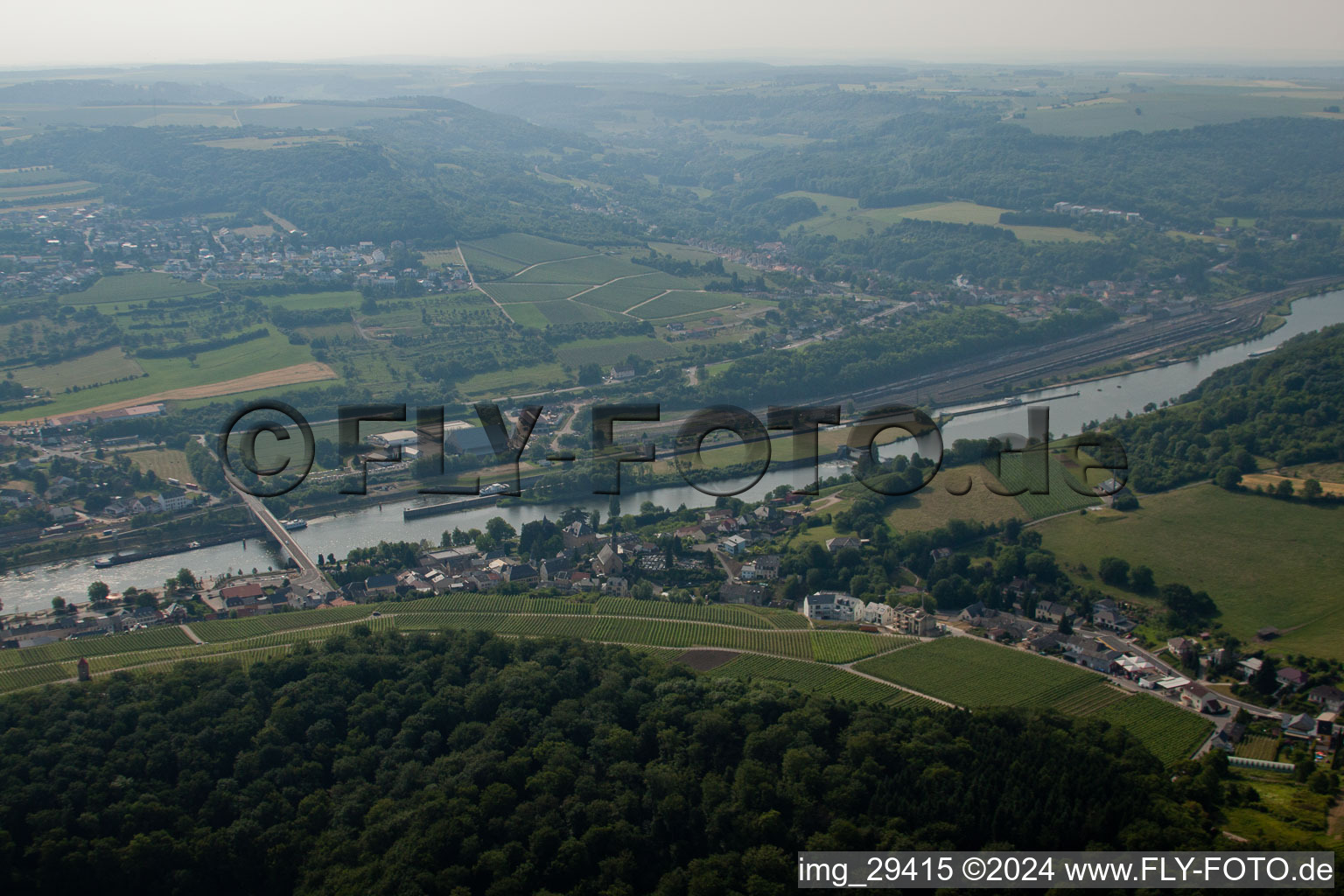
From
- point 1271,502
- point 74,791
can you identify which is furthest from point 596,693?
point 1271,502

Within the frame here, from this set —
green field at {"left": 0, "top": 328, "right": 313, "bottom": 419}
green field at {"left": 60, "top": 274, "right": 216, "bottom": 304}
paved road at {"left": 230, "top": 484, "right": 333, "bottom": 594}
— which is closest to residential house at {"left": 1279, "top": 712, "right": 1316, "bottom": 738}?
paved road at {"left": 230, "top": 484, "right": 333, "bottom": 594}

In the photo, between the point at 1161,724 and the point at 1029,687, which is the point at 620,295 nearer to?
the point at 1029,687

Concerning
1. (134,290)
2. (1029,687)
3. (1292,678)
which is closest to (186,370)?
(134,290)

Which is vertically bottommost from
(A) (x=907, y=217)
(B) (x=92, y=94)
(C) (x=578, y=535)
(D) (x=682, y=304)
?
(C) (x=578, y=535)

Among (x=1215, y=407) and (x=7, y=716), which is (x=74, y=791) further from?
(x=1215, y=407)

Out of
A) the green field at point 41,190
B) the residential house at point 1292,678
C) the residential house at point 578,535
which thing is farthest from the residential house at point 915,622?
the green field at point 41,190

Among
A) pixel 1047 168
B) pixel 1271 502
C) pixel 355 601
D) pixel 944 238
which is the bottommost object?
pixel 355 601

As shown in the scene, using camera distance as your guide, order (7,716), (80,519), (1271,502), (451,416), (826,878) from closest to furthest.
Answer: (826,878), (7,716), (1271,502), (80,519), (451,416)
